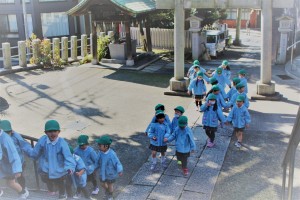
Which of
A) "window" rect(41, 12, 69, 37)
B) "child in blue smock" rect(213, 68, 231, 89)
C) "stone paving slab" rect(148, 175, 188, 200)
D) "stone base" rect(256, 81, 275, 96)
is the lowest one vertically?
Answer: "stone paving slab" rect(148, 175, 188, 200)

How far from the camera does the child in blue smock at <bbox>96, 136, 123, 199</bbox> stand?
6.36 meters

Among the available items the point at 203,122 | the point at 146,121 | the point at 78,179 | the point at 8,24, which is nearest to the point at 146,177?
the point at 78,179

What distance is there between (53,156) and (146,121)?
5.18 meters

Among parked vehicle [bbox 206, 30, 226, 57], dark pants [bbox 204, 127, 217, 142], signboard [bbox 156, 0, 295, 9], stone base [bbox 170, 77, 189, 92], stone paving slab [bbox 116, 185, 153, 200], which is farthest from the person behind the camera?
parked vehicle [bbox 206, 30, 226, 57]

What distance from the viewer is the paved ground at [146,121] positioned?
289 inches

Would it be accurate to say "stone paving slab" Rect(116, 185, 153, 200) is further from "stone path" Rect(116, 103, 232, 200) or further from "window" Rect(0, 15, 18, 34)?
"window" Rect(0, 15, 18, 34)

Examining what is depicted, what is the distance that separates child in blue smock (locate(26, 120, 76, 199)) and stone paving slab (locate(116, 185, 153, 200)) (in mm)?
1191

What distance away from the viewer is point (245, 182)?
740 centimetres

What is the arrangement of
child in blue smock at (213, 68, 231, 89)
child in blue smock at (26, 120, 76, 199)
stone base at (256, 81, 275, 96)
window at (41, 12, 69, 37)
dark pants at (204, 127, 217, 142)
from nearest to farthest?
child in blue smock at (26, 120, 76, 199), dark pants at (204, 127, 217, 142), child in blue smock at (213, 68, 231, 89), stone base at (256, 81, 275, 96), window at (41, 12, 69, 37)

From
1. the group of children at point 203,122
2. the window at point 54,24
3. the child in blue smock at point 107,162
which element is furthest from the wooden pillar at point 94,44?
the child in blue smock at point 107,162

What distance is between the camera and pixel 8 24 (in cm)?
2723

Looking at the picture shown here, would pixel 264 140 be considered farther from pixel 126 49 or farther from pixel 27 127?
pixel 126 49

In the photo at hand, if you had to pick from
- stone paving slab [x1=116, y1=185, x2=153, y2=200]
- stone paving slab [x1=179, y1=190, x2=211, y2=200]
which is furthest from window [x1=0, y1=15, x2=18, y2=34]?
stone paving slab [x1=179, y1=190, x2=211, y2=200]

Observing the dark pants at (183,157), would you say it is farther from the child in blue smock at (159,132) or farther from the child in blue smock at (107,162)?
the child in blue smock at (107,162)
